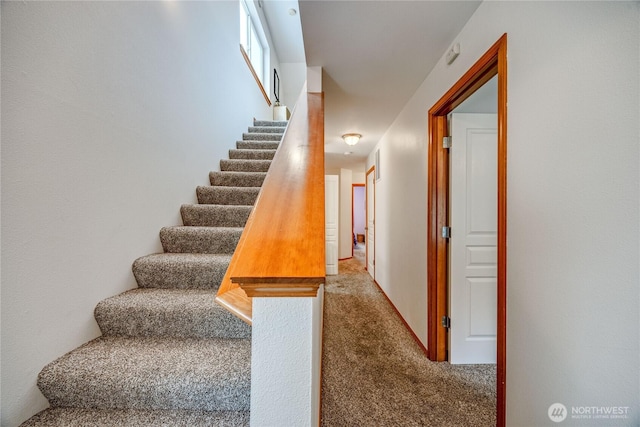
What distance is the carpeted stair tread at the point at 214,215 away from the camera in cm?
188

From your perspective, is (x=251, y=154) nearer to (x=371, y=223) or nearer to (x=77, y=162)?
(x=77, y=162)

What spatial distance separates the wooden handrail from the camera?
51 cm

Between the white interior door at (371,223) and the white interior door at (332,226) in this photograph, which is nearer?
the white interior door at (371,223)

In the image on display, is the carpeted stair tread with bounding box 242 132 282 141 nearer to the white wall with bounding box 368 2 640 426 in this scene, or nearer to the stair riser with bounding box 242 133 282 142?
the stair riser with bounding box 242 133 282 142

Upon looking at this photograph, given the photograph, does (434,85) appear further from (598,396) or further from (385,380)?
(385,380)

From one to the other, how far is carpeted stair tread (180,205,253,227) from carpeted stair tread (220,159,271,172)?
73 cm

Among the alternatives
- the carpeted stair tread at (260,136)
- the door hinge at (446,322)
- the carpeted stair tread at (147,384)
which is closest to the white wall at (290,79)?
the carpeted stair tread at (260,136)

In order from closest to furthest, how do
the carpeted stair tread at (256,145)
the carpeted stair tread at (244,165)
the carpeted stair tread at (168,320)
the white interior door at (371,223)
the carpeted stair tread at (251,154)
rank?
1. the carpeted stair tread at (168,320)
2. the carpeted stair tread at (244,165)
3. the carpeted stair tread at (251,154)
4. the carpeted stair tread at (256,145)
5. the white interior door at (371,223)

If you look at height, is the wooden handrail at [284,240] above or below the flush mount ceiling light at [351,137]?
below

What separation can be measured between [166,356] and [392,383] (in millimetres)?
1412

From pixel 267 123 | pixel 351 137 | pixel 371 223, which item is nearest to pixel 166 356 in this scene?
pixel 351 137

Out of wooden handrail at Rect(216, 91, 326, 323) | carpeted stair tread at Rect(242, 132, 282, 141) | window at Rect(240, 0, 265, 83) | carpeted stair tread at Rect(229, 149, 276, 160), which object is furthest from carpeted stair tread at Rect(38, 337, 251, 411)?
window at Rect(240, 0, 265, 83)

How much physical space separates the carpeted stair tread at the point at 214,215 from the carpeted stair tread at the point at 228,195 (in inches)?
8.6

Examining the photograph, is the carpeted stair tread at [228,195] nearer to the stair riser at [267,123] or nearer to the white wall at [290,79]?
the stair riser at [267,123]
